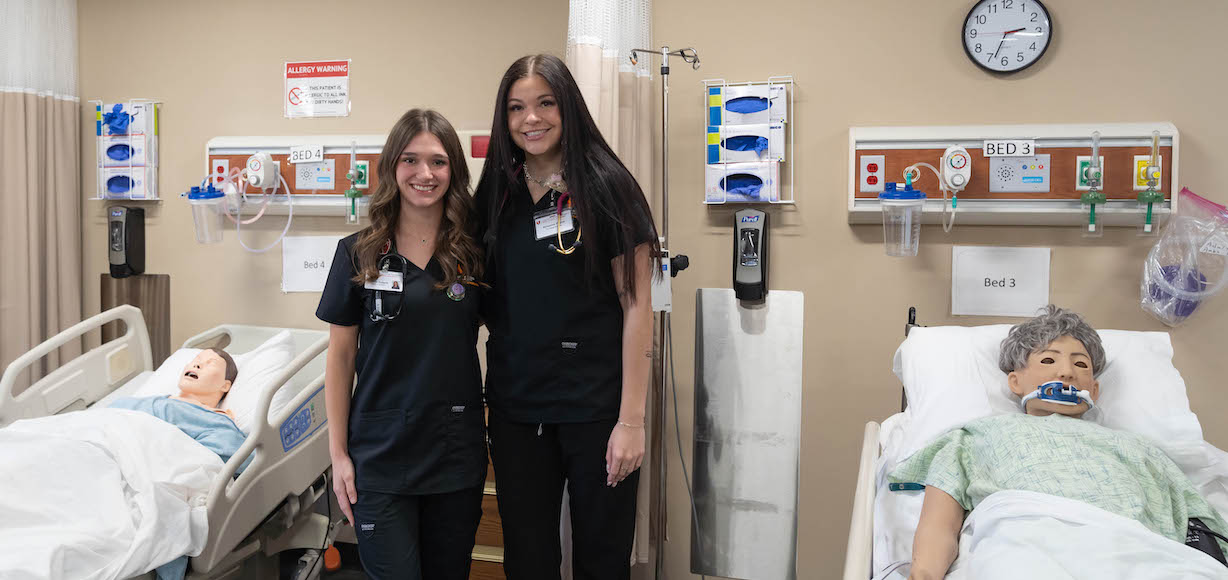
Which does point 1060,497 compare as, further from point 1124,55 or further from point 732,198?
point 1124,55

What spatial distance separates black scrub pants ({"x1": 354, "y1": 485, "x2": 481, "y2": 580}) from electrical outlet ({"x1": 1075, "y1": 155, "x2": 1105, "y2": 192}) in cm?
182

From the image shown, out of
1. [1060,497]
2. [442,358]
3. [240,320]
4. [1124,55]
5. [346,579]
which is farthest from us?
[240,320]

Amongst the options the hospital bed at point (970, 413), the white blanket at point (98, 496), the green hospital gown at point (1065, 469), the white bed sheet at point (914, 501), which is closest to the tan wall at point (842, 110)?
the hospital bed at point (970, 413)

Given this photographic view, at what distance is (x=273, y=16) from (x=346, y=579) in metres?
2.19

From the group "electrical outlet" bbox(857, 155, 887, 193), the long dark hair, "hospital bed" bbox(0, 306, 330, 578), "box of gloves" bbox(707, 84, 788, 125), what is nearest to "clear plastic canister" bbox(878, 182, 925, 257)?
"electrical outlet" bbox(857, 155, 887, 193)

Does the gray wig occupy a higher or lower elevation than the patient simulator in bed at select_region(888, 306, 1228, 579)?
higher

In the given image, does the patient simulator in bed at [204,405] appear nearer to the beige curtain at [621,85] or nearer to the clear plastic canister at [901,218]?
the beige curtain at [621,85]

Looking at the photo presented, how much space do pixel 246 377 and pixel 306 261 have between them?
596 millimetres

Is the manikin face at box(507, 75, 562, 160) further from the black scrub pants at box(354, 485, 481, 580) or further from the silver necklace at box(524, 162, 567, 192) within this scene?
the black scrub pants at box(354, 485, 481, 580)

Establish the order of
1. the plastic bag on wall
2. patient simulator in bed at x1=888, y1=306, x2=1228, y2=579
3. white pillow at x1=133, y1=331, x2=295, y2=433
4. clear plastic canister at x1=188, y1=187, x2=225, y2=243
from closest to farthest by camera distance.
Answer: patient simulator in bed at x1=888, y1=306, x2=1228, y2=579
the plastic bag on wall
white pillow at x1=133, y1=331, x2=295, y2=433
clear plastic canister at x1=188, y1=187, x2=225, y2=243

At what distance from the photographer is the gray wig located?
172 centimetres

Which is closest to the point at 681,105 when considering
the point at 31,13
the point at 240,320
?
the point at 240,320

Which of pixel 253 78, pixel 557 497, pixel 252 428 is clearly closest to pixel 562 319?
pixel 557 497

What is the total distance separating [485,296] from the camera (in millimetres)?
1646
